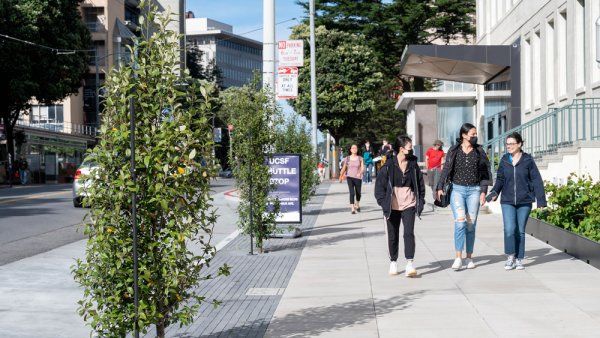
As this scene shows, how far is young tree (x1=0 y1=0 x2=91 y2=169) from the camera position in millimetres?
47906

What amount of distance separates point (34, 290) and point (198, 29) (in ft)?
576

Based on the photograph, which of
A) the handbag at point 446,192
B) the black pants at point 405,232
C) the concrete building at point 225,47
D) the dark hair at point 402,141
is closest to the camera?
the black pants at point 405,232

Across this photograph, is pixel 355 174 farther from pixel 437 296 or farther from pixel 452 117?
pixel 452 117

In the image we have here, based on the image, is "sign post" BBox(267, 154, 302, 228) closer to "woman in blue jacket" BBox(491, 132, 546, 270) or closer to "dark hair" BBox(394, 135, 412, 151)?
"dark hair" BBox(394, 135, 412, 151)

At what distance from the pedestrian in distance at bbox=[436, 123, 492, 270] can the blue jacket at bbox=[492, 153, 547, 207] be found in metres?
0.28

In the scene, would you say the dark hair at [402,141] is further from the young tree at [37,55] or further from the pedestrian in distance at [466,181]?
the young tree at [37,55]

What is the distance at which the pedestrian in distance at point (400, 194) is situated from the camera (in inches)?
425

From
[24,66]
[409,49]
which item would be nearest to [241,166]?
[409,49]

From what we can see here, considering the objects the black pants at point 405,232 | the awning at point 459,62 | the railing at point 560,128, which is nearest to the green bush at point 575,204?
the black pants at point 405,232

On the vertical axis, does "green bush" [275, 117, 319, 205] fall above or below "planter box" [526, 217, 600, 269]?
above

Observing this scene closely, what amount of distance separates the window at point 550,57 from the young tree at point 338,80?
32723 millimetres

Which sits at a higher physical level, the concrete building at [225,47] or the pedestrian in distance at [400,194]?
the concrete building at [225,47]

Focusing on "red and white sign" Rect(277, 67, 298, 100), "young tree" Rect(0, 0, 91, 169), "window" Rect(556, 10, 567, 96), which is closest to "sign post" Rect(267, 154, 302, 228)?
"red and white sign" Rect(277, 67, 298, 100)

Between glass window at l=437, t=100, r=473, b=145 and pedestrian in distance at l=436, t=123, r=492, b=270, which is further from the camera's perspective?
glass window at l=437, t=100, r=473, b=145
